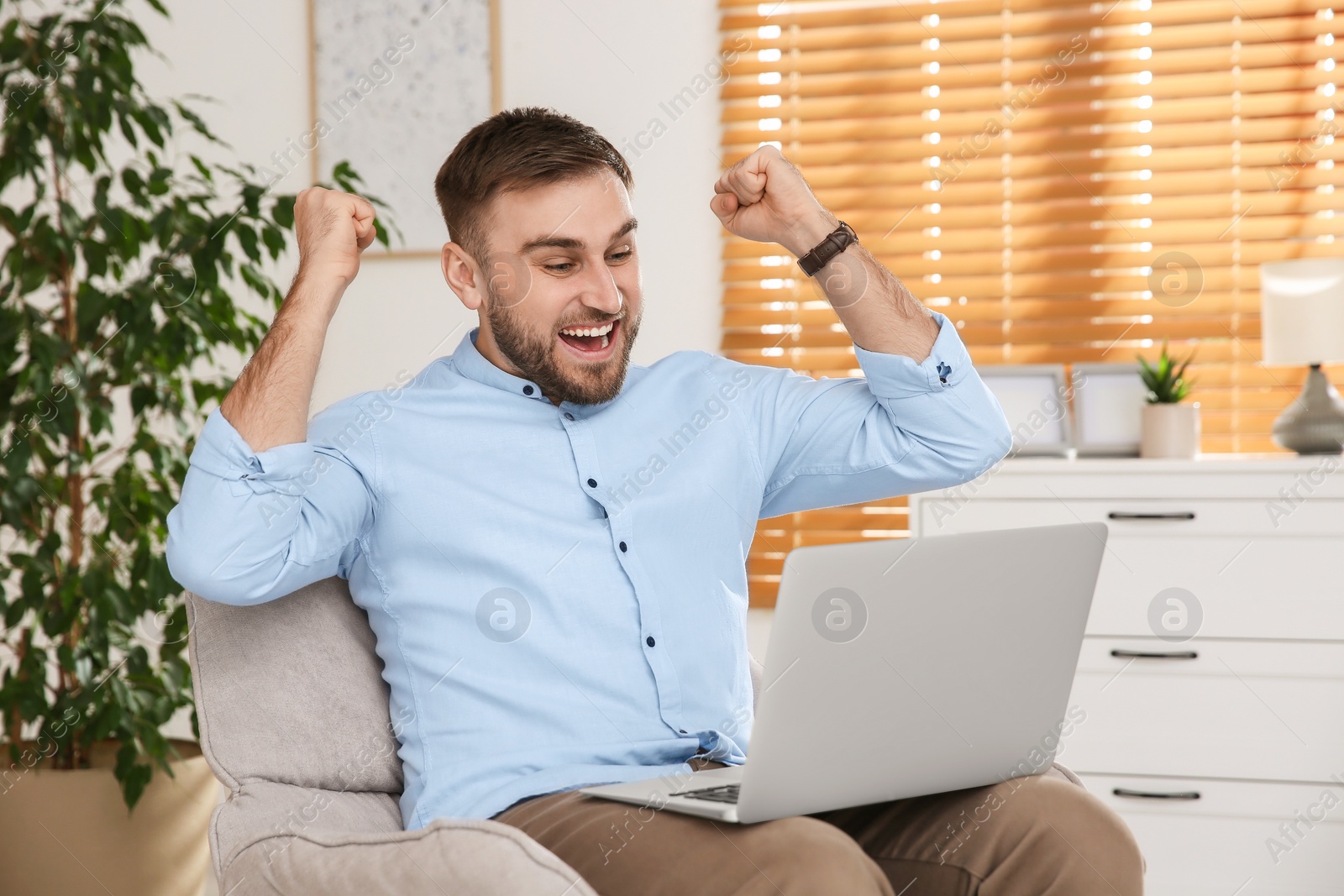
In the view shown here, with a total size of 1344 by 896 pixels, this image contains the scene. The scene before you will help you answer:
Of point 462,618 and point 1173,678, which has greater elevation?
point 462,618

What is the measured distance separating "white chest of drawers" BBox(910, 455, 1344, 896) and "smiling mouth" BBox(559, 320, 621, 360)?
1.12 meters

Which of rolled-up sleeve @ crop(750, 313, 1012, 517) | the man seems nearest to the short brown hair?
the man

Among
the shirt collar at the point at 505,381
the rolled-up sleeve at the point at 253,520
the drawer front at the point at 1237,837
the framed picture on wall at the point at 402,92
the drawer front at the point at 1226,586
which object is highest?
the framed picture on wall at the point at 402,92

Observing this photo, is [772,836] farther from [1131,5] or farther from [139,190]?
[1131,5]

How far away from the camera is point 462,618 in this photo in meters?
1.31

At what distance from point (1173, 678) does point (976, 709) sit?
1.56 metres

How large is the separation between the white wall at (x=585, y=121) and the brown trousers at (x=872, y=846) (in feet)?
6.23

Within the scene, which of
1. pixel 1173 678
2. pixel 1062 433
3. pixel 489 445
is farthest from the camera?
pixel 1062 433

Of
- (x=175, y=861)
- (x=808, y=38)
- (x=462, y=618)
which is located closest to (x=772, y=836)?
(x=462, y=618)

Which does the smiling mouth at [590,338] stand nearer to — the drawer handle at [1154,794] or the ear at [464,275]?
the ear at [464,275]

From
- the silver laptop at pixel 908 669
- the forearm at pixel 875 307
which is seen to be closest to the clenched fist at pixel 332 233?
the forearm at pixel 875 307

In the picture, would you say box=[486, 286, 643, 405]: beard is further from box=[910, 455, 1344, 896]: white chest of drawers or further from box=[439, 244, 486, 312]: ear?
box=[910, 455, 1344, 896]: white chest of drawers

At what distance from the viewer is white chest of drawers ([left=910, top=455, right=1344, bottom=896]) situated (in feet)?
7.57

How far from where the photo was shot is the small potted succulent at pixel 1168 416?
2.55m
